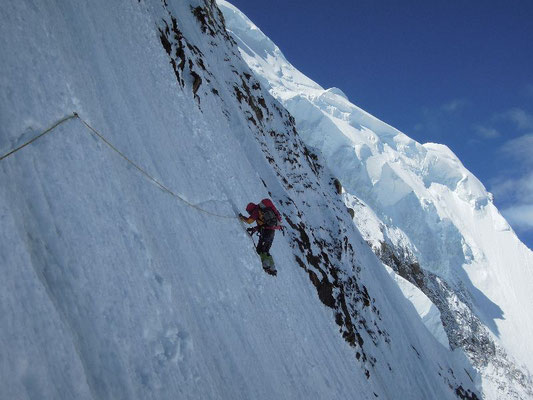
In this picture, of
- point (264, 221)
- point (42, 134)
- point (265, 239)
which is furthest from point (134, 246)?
point (265, 239)

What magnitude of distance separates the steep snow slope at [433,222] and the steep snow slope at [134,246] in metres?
36.4

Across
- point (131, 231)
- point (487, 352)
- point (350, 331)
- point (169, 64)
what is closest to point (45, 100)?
point (131, 231)

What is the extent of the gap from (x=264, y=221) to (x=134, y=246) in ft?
12.0

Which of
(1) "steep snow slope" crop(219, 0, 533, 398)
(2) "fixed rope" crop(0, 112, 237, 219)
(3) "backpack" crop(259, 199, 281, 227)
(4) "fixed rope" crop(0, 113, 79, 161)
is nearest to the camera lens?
(4) "fixed rope" crop(0, 113, 79, 161)

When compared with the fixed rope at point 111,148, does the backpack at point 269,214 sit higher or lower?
lower

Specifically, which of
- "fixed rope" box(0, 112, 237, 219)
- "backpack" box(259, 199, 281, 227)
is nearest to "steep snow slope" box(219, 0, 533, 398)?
"backpack" box(259, 199, 281, 227)

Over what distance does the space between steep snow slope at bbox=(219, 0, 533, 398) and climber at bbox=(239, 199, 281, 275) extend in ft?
122

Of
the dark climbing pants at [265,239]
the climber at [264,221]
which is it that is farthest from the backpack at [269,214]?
the dark climbing pants at [265,239]

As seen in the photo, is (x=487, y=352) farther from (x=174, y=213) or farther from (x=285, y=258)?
(x=174, y=213)

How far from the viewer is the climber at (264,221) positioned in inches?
301

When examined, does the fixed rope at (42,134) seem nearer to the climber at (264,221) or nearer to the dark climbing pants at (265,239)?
the climber at (264,221)

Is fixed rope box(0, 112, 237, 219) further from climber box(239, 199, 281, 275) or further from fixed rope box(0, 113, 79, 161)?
climber box(239, 199, 281, 275)

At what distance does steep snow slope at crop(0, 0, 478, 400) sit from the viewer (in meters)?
3.10

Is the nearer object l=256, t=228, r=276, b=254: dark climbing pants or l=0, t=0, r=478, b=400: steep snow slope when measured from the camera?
l=0, t=0, r=478, b=400: steep snow slope
